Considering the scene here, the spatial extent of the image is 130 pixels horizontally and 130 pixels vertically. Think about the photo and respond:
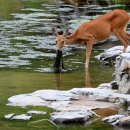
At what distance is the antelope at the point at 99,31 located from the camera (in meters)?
19.2

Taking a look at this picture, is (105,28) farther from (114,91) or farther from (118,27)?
(114,91)

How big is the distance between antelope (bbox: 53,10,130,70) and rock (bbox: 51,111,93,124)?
725 centimetres

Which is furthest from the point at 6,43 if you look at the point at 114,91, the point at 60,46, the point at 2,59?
the point at 114,91

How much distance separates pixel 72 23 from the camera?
30.4 meters

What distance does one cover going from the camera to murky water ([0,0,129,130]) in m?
14.9

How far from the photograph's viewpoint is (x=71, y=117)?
36.9 ft

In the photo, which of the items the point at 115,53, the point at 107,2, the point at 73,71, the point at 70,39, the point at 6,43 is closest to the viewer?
the point at 73,71

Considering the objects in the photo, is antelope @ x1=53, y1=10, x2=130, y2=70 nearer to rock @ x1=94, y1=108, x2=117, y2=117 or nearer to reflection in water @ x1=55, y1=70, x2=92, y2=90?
reflection in water @ x1=55, y1=70, x2=92, y2=90

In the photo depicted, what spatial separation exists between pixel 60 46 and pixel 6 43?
556cm

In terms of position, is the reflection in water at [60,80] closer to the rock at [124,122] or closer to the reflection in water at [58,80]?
the reflection in water at [58,80]

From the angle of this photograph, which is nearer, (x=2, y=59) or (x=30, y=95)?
(x=30, y=95)

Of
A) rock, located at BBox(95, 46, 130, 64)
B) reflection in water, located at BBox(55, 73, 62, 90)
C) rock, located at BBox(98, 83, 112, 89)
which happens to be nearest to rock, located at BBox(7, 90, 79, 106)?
rock, located at BBox(98, 83, 112, 89)

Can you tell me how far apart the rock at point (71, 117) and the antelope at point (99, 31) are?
7.25m

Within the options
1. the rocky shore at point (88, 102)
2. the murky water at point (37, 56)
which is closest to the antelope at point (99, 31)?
the murky water at point (37, 56)
